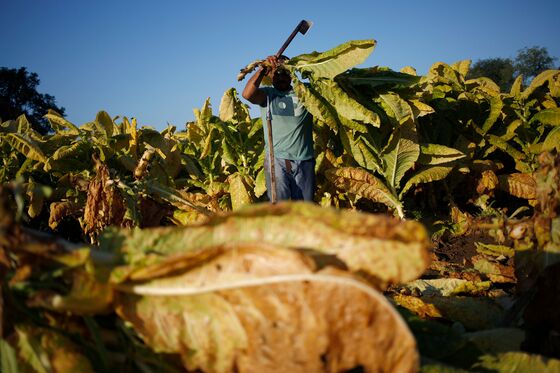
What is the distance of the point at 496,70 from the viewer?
44625mm

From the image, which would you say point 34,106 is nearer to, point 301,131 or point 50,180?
point 50,180

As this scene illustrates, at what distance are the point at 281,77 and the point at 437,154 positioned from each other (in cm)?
220

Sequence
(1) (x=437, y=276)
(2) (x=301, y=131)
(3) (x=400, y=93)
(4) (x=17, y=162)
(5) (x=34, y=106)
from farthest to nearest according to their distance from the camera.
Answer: (5) (x=34, y=106) < (4) (x=17, y=162) < (3) (x=400, y=93) < (2) (x=301, y=131) < (1) (x=437, y=276)

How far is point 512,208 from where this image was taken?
648cm

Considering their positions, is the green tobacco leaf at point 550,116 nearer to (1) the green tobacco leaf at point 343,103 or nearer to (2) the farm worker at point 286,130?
(1) the green tobacco leaf at point 343,103

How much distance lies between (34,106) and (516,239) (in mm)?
27989

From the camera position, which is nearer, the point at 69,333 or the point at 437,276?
the point at 69,333

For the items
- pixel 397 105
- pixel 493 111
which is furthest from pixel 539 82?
pixel 397 105

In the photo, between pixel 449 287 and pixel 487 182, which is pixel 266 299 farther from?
pixel 487 182

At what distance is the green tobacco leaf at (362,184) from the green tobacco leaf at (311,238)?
4305 millimetres

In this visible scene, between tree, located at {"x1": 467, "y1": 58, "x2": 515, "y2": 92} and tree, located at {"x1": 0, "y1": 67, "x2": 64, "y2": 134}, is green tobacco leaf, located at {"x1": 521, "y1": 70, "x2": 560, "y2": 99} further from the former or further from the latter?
tree, located at {"x1": 467, "y1": 58, "x2": 515, "y2": 92}

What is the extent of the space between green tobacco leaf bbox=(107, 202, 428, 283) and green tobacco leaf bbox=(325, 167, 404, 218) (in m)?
4.31

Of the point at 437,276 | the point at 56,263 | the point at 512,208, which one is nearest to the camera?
the point at 56,263

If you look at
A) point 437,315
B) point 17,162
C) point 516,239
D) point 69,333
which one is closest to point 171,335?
point 69,333
